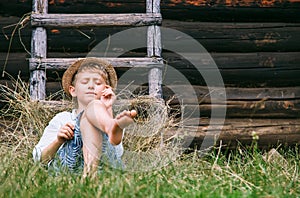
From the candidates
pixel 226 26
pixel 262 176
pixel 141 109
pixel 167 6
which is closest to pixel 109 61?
pixel 141 109

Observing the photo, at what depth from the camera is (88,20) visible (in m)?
4.70

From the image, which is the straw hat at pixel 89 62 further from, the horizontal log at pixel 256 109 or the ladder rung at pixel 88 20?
the horizontal log at pixel 256 109

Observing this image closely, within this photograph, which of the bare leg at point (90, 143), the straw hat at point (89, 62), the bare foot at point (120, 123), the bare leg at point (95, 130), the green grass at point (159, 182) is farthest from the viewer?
the straw hat at point (89, 62)

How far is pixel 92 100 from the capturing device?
3.85 meters

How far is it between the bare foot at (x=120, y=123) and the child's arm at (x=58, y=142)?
41 cm

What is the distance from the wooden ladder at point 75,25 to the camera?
4656 mm

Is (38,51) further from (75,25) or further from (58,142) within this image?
(58,142)

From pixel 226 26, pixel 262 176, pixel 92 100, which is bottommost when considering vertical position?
pixel 262 176

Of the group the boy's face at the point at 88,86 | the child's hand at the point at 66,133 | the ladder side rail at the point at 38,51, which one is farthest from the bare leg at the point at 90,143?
the ladder side rail at the point at 38,51

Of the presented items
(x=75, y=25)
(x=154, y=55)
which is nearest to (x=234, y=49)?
(x=154, y=55)

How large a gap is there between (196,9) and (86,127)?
6.47 ft

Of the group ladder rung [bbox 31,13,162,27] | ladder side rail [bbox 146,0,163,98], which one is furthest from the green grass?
ladder rung [bbox 31,13,162,27]

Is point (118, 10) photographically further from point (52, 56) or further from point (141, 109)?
point (141, 109)

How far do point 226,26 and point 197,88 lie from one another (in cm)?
57
